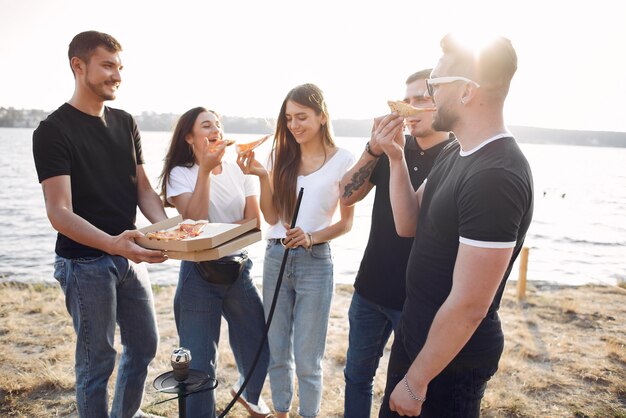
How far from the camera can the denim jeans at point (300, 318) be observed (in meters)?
3.16

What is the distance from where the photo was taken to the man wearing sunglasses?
1.59 m

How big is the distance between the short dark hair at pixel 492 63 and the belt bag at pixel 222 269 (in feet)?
6.42

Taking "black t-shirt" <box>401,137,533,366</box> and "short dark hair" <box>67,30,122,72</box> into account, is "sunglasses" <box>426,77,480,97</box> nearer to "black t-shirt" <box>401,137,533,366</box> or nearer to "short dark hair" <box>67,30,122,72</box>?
"black t-shirt" <box>401,137,533,366</box>

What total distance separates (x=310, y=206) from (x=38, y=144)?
71.9 inches

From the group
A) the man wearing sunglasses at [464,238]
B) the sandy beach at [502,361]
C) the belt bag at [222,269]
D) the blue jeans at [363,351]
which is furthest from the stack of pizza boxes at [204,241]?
the sandy beach at [502,361]

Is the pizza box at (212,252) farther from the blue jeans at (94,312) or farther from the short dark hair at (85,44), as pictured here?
the short dark hair at (85,44)

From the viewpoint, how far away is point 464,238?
5.33 feet

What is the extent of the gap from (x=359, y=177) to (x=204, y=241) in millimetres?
1199

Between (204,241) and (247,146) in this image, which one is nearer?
(204,241)

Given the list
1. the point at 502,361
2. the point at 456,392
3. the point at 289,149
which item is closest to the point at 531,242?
the point at 502,361

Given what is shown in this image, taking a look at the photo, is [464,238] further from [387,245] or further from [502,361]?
[502,361]

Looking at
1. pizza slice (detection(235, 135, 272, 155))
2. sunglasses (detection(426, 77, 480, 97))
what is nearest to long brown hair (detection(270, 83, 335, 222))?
pizza slice (detection(235, 135, 272, 155))

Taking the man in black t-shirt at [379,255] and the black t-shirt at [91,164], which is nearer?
the black t-shirt at [91,164]

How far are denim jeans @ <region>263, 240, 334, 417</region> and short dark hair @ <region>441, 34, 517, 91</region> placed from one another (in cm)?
176
